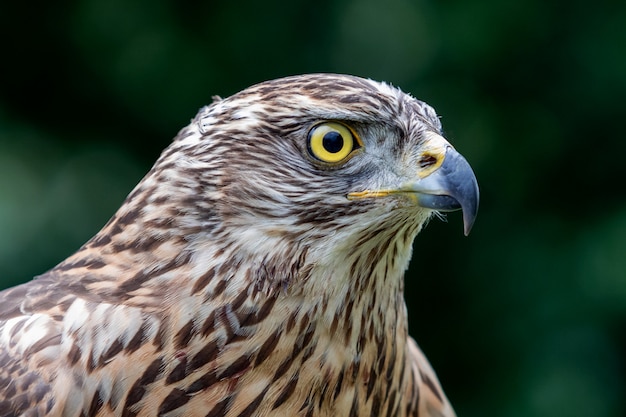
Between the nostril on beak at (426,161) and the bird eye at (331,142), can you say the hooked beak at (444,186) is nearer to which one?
the nostril on beak at (426,161)

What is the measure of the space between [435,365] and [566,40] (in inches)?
66.5

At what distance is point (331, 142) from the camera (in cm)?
216

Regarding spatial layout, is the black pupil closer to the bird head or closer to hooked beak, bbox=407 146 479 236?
the bird head

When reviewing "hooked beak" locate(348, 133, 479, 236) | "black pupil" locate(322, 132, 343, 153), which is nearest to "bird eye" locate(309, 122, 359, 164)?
"black pupil" locate(322, 132, 343, 153)

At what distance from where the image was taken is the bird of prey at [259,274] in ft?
6.86

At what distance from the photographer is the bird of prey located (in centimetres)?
209

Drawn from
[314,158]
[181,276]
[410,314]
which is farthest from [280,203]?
[410,314]

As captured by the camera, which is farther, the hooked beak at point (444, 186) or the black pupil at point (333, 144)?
the black pupil at point (333, 144)

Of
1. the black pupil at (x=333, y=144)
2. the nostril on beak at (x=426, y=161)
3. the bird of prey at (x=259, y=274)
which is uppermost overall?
the black pupil at (x=333, y=144)

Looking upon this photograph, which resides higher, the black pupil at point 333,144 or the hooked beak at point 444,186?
the black pupil at point 333,144

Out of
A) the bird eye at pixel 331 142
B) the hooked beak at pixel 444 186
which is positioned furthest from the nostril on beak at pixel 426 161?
the bird eye at pixel 331 142

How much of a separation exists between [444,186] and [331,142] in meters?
0.30

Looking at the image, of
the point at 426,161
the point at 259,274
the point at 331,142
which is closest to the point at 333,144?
the point at 331,142

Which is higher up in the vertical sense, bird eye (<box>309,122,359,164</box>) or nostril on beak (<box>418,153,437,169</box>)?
bird eye (<box>309,122,359,164</box>)
